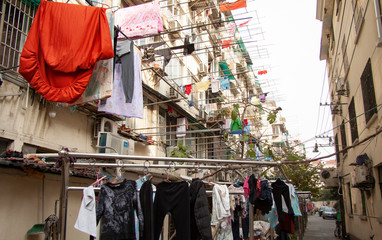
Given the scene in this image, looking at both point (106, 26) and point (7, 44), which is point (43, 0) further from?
point (7, 44)

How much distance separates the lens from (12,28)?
7.77 metres

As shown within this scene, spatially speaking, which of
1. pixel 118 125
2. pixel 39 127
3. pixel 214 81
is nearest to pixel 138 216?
pixel 39 127

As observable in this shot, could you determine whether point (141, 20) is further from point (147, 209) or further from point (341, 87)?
point (341, 87)

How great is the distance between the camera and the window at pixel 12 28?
751cm

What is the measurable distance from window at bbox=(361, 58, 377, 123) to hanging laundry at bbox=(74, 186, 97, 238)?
808 cm

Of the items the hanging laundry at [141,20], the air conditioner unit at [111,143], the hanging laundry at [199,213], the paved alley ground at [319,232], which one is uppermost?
the hanging laundry at [141,20]

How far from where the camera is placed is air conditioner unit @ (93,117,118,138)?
426 inches

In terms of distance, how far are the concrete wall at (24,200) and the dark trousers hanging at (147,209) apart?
366 centimetres

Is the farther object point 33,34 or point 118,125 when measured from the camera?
point 118,125

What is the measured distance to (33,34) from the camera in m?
5.79

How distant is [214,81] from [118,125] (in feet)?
25.5

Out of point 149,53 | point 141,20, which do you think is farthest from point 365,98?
point 149,53

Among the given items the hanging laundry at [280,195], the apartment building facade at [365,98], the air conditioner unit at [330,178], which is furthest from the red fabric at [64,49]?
the air conditioner unit at [330,178]

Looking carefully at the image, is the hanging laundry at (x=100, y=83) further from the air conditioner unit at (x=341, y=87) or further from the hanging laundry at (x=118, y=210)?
the air conditioner unit at (x=341, y=87)
